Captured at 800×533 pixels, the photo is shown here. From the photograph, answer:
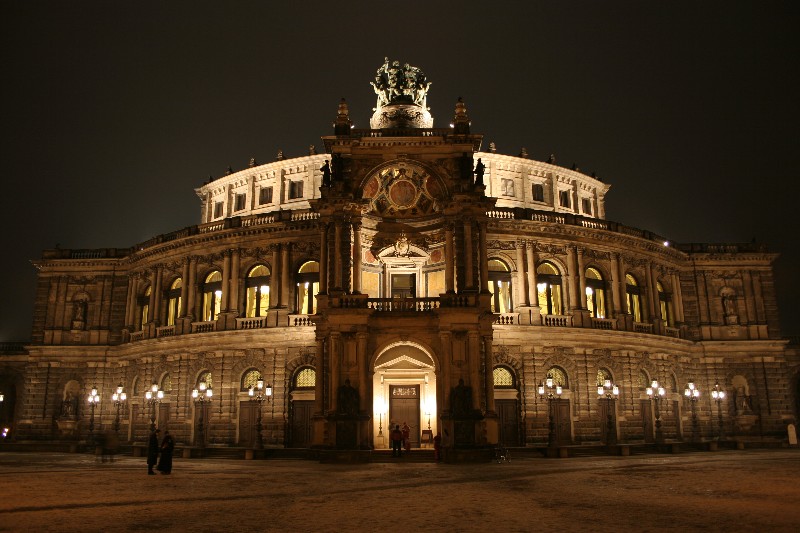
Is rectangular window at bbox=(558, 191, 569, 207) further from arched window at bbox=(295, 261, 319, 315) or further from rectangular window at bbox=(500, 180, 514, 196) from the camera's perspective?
arched window at bbox=(295, 261, 319, 315)

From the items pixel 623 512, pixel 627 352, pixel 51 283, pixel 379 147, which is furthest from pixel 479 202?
pixel 51 283

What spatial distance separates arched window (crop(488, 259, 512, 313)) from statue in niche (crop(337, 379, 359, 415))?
1355cm

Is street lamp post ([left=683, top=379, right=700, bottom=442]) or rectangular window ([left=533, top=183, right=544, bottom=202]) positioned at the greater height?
rectangular window ([left=533, top=183, right=544, bottom=202])

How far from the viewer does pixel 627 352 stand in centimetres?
4509

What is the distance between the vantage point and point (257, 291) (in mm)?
45031

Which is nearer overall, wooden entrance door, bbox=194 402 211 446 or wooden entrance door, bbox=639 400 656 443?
wooden entrance door, bbox=194 402 211 446

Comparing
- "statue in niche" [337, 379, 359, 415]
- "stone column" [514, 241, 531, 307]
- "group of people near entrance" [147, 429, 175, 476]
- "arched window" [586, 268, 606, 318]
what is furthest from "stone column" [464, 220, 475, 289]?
"group of people near entrance" [147, 429, 175, 476]

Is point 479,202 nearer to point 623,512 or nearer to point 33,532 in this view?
point 623,512

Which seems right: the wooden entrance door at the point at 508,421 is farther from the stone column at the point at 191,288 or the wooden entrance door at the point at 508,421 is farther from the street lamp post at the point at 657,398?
the stone column at the point at 191,288

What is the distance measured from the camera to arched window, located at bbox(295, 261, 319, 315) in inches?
1710

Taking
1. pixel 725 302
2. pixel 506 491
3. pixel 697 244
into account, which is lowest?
pixel 506 491

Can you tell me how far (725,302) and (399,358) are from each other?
95.7 feet

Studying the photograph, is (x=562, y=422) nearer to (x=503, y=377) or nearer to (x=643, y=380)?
(x=503, y=377)

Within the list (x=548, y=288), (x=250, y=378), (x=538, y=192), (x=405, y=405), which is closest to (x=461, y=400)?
(x=405, y=405)
